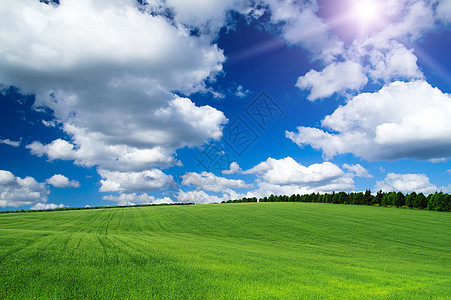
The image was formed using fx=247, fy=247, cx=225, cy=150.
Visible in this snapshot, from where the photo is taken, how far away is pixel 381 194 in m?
87.1

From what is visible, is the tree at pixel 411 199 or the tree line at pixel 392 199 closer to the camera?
the tree line at pixel 392 199

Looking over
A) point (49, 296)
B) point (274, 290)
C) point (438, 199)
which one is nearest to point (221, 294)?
point (274, 290)

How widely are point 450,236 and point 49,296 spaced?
4336 centimetres

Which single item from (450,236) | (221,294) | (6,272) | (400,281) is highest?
(6,272)

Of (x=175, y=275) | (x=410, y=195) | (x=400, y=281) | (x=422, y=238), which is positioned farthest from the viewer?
(x=410, y=195)

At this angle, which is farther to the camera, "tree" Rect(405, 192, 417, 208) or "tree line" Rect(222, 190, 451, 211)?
"tree" Rect(405, 192, 417, 208)

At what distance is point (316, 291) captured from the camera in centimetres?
805

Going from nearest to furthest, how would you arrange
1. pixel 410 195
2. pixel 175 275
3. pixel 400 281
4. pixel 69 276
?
pixel 69 276 → pixel 175 275 → pixel 400 281 → pixel 410 195

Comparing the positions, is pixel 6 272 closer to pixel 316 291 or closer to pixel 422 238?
pixel 316 291

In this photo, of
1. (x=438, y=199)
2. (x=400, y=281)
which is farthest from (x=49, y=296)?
(x=438, y=199)

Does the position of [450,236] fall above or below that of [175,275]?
below

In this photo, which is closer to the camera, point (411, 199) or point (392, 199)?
point (411, 199)

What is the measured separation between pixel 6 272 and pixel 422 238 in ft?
129

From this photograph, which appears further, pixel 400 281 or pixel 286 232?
pixel 286 232
